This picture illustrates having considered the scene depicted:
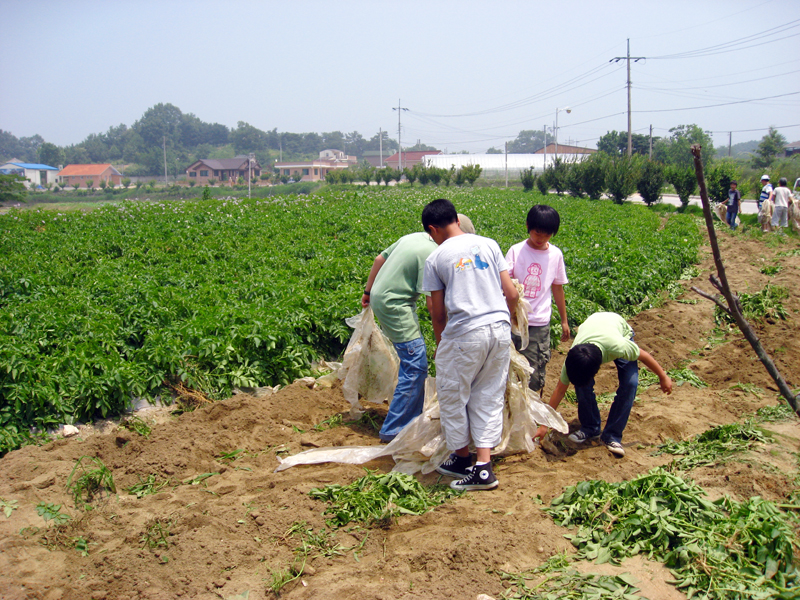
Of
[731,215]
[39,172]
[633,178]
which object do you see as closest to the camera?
[731,215]

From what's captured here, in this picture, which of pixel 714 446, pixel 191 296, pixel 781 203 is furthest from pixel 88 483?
pixel 781 203

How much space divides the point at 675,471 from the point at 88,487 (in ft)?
12.8

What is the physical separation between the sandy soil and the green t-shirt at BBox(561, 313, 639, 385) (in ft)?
2.38

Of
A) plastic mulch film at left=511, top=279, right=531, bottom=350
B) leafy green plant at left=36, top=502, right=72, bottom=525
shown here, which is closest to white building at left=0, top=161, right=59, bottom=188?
leafy green plant at left=36, top=502, right=72, bottom=525

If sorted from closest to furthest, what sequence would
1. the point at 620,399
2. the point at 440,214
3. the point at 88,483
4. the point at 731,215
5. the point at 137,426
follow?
1. the point at 440,214
2. the point at 88,483
3. the point at 620,399
4. the point at 137,426
5. the point at 731,215

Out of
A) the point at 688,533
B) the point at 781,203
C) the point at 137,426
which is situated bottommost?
the point at 137,426

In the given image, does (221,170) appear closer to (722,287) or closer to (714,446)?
(714,446)

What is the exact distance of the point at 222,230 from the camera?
1432 centimetres

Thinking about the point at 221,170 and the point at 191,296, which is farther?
Answer: the point at 221,170

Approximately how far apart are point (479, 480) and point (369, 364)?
1.62 metres

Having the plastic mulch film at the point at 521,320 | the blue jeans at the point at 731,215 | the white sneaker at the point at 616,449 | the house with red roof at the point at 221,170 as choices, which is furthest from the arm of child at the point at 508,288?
the house with red roof at the point at 221,170

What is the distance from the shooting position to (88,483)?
13.3 ft

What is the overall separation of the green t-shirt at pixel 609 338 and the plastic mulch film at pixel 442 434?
301 mm

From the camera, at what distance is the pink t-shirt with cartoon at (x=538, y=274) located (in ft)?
15.4
